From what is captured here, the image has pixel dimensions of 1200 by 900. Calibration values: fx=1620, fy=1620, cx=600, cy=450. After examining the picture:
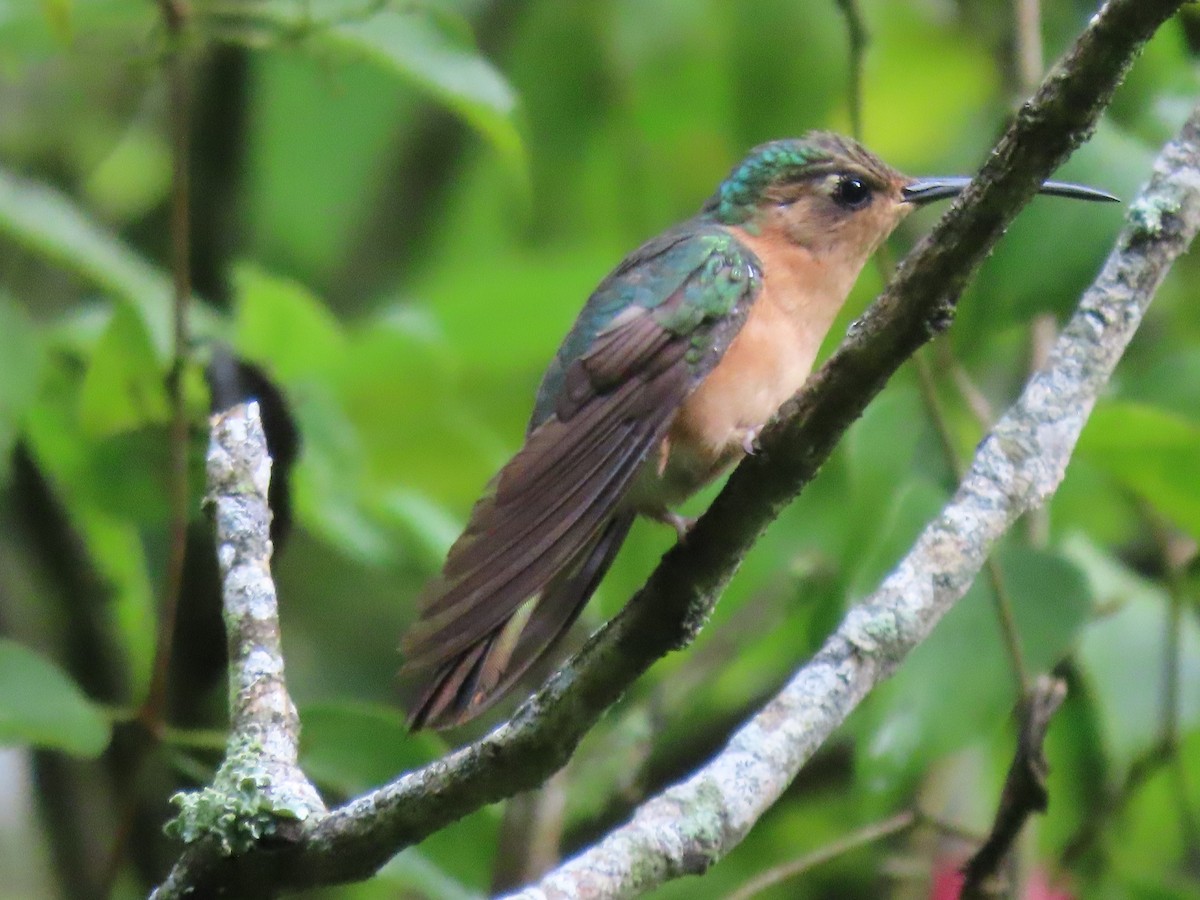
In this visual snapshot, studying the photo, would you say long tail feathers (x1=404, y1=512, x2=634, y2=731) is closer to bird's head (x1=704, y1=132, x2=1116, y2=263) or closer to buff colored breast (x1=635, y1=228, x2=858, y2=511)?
buff colored breast (x1=635, y1=228, x2=858, y2=511)

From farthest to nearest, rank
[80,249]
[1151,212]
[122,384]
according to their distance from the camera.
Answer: [80,249]
[122,384]
[1151,212]

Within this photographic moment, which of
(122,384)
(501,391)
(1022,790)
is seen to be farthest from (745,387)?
(501,391)

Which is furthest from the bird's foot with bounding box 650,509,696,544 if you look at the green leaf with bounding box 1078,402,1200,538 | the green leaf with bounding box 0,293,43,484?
the green leaf with bounding box 0,293,43,484

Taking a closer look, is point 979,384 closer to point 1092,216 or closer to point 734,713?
point 734,713

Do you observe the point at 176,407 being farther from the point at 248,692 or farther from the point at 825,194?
the point at 825,194

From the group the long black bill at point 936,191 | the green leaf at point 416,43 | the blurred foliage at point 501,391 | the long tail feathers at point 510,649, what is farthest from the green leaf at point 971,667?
the green leaf at point 416,43

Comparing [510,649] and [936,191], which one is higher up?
[936,191]
